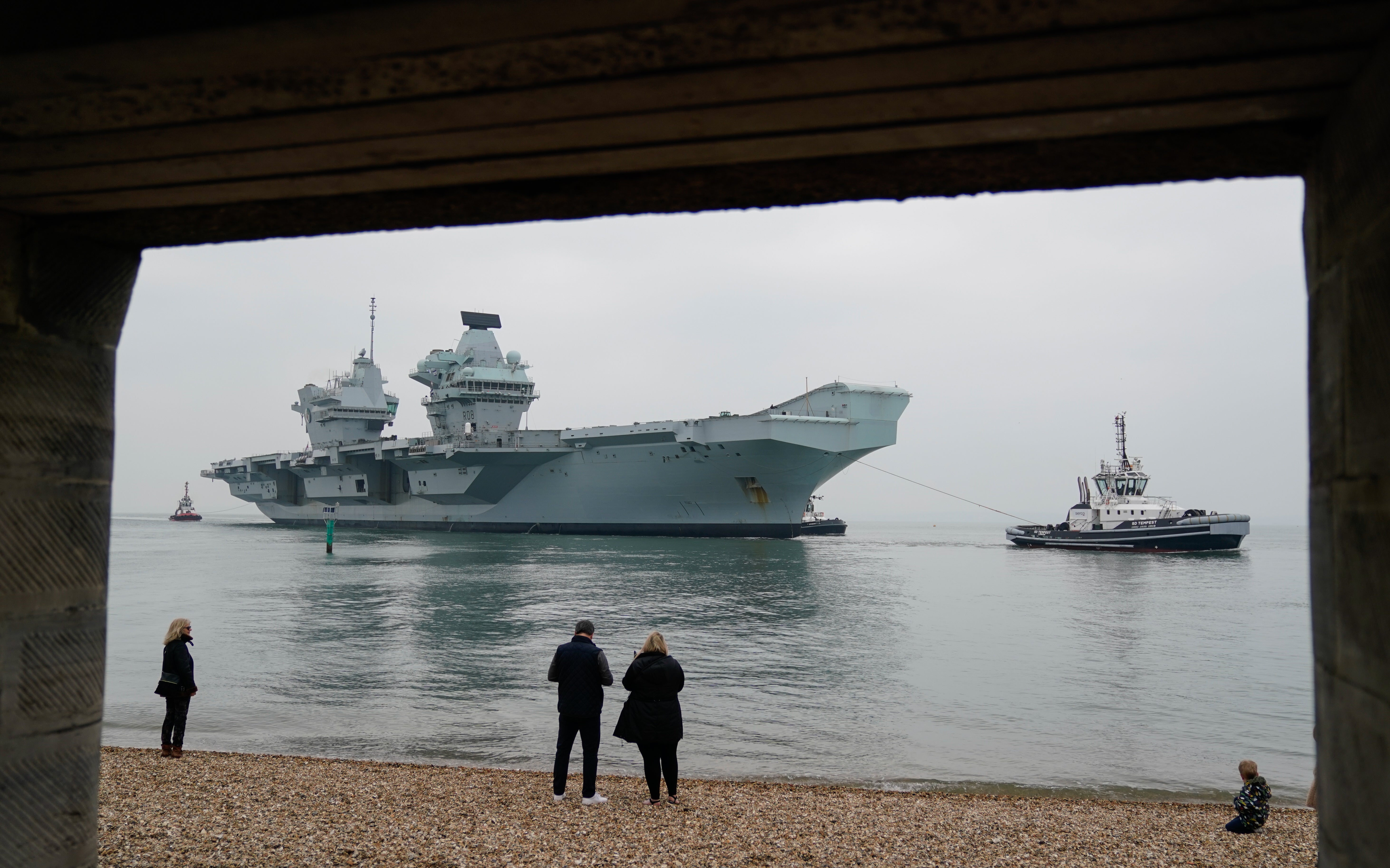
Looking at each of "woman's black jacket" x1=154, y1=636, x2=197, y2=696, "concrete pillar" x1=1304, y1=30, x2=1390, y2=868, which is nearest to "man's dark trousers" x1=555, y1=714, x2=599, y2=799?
"woman's black jacket" x1=154, y1=636, x2=197, y2=696

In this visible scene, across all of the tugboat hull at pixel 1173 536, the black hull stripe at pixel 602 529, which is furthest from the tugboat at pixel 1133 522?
the black hull stripe at pixel 602 529

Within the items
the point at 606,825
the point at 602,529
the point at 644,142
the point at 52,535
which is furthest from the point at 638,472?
the point at 644,142

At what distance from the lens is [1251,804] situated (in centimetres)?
602

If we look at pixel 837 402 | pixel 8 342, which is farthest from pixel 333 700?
pixel 837 402

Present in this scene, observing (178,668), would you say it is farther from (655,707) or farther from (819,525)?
(819,525)

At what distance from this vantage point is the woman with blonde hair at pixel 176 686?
24.9 ft

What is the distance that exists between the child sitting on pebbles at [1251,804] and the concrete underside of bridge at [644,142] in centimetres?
457

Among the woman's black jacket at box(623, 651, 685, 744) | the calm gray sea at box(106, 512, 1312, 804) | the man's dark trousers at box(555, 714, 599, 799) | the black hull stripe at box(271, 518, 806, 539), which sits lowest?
the calm gray sea at box(106, 512, 1312, 804)

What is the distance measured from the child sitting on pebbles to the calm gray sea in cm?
232

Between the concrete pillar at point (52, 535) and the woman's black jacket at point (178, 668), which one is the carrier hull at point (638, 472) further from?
the concrete pillar at point (52, 535)

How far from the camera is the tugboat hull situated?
42.8 m

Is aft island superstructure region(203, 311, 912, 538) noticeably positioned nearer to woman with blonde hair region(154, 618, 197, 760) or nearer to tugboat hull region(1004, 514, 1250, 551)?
tugboat hull region(1004, 514, 1250, 551)

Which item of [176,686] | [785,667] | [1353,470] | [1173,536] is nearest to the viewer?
[1353,470]

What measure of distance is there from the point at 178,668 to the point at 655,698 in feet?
14.8
